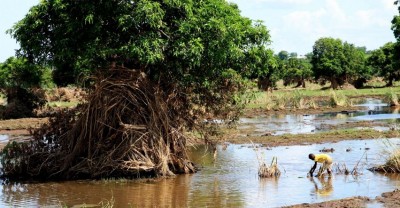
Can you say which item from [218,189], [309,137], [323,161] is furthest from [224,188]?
[309,137]

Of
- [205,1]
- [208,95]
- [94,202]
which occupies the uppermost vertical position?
[205,1]

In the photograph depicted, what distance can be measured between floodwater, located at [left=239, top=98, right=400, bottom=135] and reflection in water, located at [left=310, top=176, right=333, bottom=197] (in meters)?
12.6

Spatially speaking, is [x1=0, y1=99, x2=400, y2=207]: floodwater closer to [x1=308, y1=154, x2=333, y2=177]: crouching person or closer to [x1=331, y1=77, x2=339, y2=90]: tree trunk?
[x1=308, y1=154, x2=333, y2=177]: crouching person

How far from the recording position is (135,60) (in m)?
17.5

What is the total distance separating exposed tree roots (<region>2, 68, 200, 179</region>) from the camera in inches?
672

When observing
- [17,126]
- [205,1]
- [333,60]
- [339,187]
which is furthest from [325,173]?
[333,60]

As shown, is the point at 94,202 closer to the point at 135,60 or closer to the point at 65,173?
the point at 65,173

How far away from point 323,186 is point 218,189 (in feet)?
8.97

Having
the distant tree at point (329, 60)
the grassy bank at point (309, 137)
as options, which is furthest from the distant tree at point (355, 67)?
the grassy bank at point (309, 137)

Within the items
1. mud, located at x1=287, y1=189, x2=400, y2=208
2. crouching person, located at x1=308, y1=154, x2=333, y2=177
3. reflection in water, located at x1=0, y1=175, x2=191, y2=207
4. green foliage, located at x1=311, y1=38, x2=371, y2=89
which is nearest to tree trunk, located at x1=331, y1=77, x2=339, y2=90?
green foliage, located at x1=311, y1=38, x2=371, y2=89

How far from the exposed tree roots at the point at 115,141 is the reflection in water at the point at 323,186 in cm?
409

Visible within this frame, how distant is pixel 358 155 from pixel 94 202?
401 inches

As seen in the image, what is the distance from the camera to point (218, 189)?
15.3m

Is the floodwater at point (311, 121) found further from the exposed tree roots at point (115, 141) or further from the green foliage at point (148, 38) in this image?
the exposed tree roots at point (115, 141)
